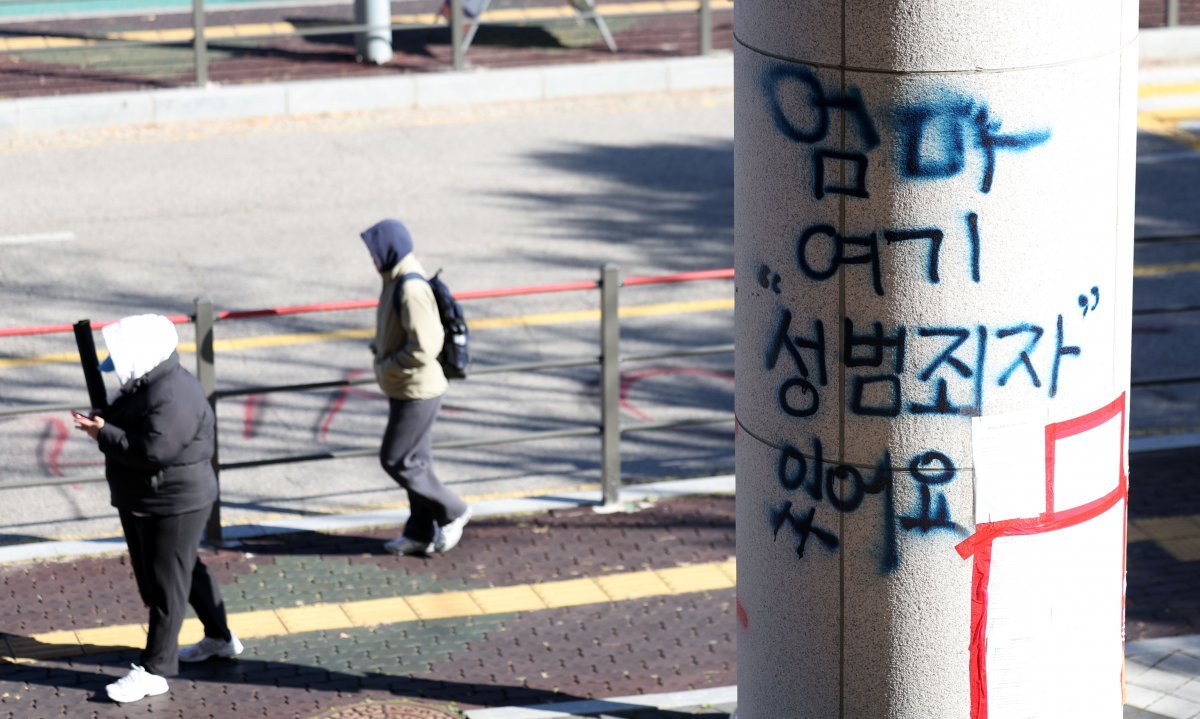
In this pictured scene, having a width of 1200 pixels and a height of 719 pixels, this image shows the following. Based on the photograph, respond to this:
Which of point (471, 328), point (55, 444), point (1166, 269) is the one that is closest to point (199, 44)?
point (471, 328)

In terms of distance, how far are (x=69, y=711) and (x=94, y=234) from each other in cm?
694

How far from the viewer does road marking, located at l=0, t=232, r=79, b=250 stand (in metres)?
14.5

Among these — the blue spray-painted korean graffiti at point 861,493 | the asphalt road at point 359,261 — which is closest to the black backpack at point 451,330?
the asphalt road at point 359,261

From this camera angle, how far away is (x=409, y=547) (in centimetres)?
991

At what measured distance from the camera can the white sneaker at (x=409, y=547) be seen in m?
→ 9.91

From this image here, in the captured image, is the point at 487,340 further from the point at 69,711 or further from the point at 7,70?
the point at 7,70

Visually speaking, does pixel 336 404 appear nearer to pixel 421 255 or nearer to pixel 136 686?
pixel 421 255

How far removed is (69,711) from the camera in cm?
832

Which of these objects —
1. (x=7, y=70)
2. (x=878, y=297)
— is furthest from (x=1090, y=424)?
(x=7, y=70)

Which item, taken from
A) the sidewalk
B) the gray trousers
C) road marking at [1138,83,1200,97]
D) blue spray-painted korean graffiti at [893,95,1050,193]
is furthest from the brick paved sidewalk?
road marking at [1138,83,1200,97]

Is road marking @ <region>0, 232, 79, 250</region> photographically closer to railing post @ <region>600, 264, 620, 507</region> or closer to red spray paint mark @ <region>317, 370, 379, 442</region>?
red spray paint mark @ <region>317, 370, 379, 442</region>

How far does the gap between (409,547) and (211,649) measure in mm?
1394

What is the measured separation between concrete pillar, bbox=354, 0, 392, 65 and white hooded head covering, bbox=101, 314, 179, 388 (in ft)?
34.4

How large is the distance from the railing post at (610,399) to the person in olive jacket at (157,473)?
2.47 meters
